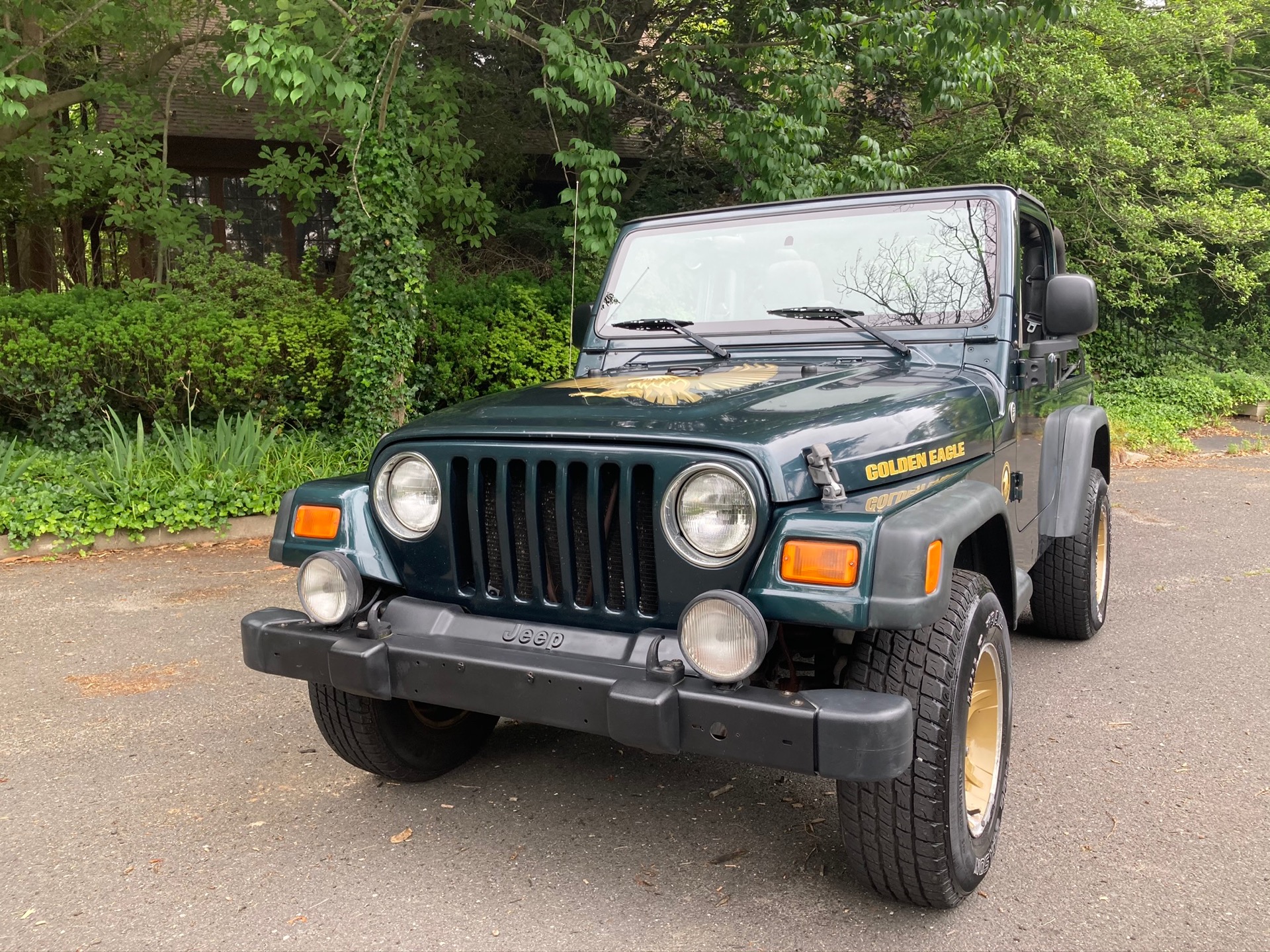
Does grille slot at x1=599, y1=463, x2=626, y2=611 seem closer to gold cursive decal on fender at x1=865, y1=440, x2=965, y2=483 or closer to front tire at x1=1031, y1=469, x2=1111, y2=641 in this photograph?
gold cursive decal on fender at x1=865, y1=440, x2=965, y2=483

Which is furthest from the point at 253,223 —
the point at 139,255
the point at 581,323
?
the point at 581,323

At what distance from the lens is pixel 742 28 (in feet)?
31.9

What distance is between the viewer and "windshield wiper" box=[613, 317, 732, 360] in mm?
3357

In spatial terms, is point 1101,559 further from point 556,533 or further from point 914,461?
point 556,533

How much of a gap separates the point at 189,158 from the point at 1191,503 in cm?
1424

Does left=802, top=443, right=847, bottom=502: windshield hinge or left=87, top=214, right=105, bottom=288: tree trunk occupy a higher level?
left=87, top=214, right=105, bottom=288: tree trunk

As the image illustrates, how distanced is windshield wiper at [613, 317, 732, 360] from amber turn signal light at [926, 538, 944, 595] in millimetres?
1346

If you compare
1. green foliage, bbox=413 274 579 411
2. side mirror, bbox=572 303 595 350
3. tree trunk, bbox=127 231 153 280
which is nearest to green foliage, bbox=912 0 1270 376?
green foliage, bbox=413 274 579 411

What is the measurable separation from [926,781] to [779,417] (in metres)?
0.92

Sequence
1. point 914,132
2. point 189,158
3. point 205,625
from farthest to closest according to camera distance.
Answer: point 189,158 → point 914,132 → point 205,625

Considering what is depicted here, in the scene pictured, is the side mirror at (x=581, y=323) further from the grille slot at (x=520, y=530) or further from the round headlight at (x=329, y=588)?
the round headlight at (x=329, y=588)

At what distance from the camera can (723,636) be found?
6.95 ft

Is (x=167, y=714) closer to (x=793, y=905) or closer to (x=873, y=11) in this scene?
(x=793, y=905)

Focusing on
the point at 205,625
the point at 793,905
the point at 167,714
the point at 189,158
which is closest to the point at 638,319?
the point at 793,905
